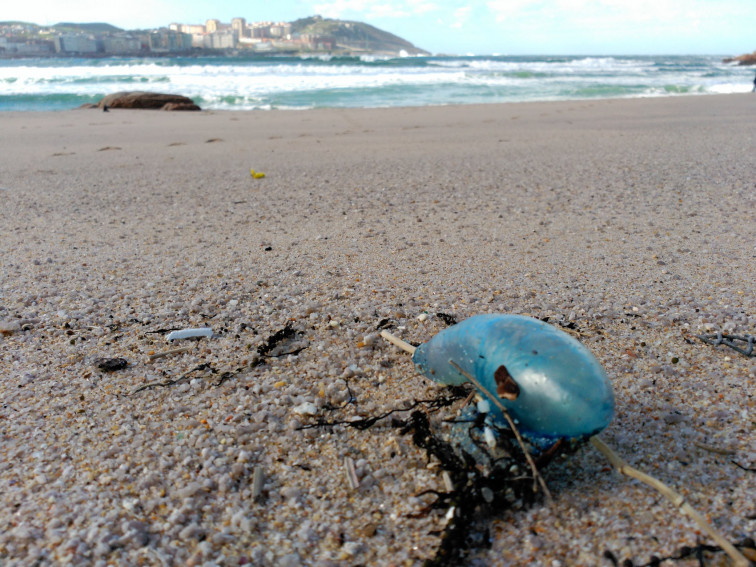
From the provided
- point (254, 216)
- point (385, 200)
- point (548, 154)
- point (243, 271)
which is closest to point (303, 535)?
point (243, 271)

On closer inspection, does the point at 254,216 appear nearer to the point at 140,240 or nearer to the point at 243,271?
the point at 140,240

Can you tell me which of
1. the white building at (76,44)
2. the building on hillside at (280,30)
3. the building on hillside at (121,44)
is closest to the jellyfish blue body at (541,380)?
the white building at (76,44)

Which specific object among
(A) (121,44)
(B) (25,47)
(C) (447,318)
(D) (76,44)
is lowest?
(C) (447,318)

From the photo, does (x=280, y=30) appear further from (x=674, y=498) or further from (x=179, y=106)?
(x=674, y=498)

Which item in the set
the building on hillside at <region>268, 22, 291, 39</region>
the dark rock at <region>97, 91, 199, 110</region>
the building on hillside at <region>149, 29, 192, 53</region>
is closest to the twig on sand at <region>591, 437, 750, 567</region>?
the dark rock at <region>97, 91, 199, 110</region>

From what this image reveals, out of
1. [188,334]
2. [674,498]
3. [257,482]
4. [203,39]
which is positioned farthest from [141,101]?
[203,39]

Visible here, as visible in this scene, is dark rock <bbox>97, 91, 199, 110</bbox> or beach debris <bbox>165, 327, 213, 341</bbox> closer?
beach debris <bbox>165, 327, 213, 341</bbox>

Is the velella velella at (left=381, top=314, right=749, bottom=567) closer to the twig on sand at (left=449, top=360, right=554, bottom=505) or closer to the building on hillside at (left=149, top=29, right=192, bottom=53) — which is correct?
the twig on sand at (left=449, top=360, right=554, bottom=505)
